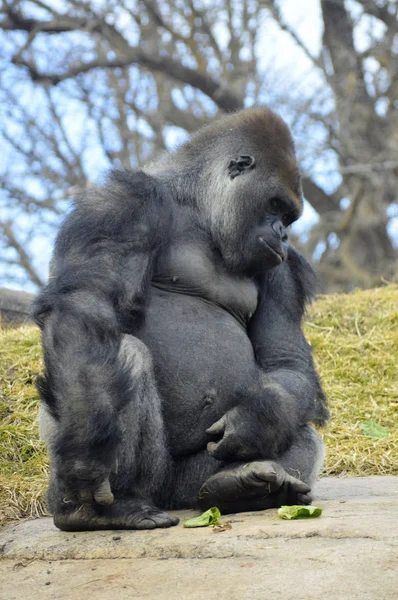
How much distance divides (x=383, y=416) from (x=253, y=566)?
129 inches

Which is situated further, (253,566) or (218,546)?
(218,546)

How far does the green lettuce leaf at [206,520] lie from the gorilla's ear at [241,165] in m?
1.56

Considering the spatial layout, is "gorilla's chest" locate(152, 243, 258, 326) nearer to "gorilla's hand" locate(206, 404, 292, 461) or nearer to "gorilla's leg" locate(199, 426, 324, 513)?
"gorilla's hand" locate(206, 404, 292, 461)

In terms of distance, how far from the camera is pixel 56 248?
3.70 metres

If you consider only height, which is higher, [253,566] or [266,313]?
[266,313]

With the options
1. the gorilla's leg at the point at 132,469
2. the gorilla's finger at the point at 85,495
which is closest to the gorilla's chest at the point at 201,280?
the gorilla's leg at the point at 132,469

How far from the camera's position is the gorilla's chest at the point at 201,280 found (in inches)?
153

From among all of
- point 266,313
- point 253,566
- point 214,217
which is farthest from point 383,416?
point 253,566

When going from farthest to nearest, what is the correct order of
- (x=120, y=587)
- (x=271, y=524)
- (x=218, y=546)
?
(x=271, y=524)
(x=218, y=546)
(x=120, y=587)

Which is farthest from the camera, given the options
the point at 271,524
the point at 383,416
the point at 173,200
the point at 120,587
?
the point at 383,416

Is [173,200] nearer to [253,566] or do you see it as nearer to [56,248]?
[56,248]

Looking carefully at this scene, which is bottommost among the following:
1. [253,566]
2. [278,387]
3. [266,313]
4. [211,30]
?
[253,566]

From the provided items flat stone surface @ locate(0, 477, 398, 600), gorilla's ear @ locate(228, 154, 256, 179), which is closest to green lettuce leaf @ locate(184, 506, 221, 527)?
flat stone surface @ locate(0, 477, 398, 600)

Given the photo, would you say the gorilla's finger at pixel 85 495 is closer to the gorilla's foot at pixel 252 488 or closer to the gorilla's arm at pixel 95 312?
the gorilla's arm at pixel 95 312
